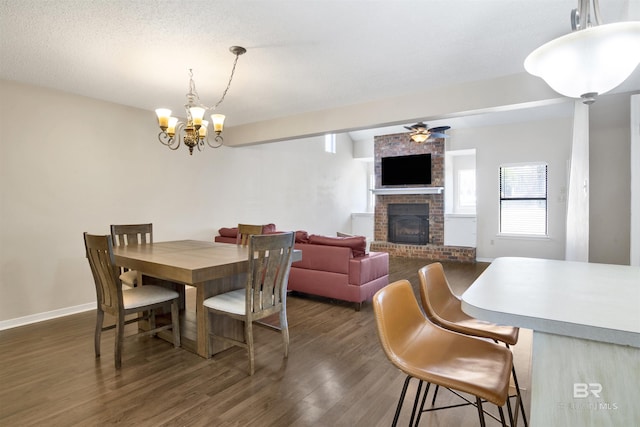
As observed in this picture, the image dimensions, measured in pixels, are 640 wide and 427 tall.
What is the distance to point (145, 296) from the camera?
2.72 metres

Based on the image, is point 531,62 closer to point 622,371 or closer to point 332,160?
point 622,371

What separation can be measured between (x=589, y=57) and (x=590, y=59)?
1 cm

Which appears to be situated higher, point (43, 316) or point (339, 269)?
point (339, 269)

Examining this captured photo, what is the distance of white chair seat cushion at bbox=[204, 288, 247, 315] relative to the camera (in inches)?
98.1

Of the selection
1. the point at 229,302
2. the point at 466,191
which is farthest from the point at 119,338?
the point at 466,191

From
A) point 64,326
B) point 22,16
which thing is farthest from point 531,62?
point 64,326

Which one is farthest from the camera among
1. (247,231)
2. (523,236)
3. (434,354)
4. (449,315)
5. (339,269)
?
(523,236)

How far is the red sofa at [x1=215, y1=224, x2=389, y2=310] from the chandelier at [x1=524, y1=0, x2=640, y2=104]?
2.82 m

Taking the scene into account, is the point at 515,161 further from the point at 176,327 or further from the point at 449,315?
the point at 176,327

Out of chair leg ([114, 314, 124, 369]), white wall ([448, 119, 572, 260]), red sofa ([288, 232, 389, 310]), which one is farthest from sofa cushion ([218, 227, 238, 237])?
white wall ([448, 119, 572, 260])

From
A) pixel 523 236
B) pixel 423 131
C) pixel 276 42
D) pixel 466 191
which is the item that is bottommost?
pixel 523 236

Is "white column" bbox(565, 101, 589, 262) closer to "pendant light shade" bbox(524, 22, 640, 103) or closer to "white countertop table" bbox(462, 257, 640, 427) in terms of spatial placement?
"pendant light shade" bbox(524, 22, 640, 103)

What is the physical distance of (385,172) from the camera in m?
8.50

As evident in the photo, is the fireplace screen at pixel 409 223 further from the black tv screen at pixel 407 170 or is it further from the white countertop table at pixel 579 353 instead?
the white countertop table at pixel 579 353
